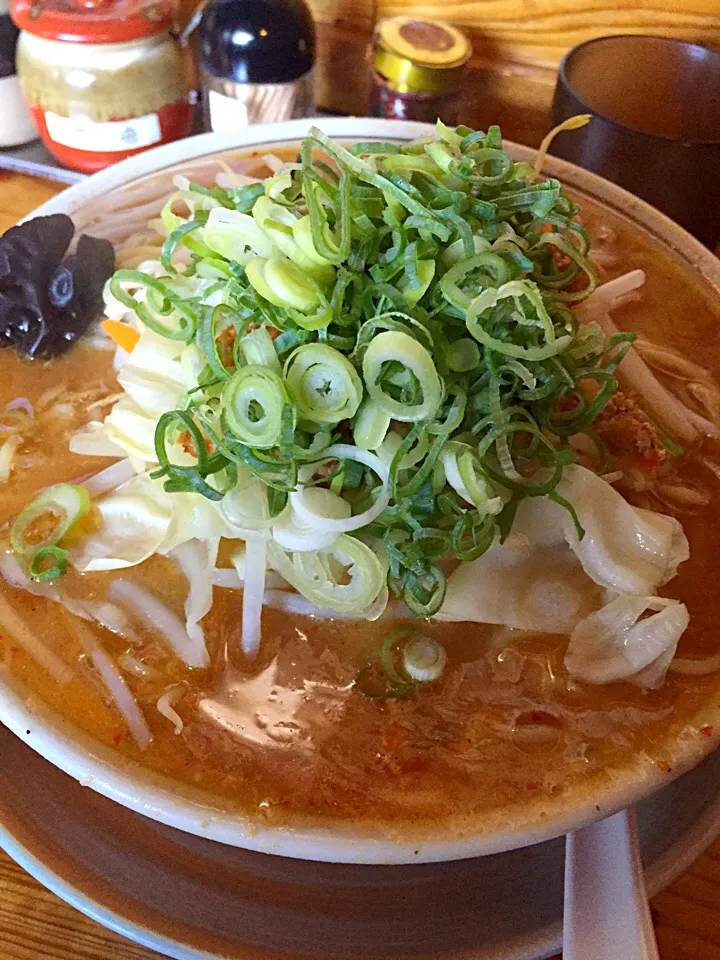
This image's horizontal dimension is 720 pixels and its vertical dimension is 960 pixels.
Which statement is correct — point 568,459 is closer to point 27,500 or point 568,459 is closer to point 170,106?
point 27,500

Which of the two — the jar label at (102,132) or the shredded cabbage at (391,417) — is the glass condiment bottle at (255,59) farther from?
the shredded cabbage at (391,417)

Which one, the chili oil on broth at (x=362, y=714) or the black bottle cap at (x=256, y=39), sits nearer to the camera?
the chili oil on broth at (x=362, y=714)

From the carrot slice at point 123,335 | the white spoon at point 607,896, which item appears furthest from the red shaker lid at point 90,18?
Result: the white spoon at point 607,896

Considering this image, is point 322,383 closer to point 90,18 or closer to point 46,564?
point 46,564

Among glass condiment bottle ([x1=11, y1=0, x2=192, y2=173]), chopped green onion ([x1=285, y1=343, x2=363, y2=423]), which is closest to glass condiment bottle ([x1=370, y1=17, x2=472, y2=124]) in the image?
glass condiment bottle ([x1=11, y1=0, x2=192, y2=173])

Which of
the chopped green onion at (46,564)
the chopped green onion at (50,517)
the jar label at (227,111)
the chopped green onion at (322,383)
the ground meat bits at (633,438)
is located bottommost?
the chopped green onion at (46,564)

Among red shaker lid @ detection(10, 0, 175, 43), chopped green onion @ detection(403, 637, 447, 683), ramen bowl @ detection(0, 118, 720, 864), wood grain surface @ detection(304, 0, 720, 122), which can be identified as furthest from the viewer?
wood grain surface @ detection(304, 0, 720, 122)

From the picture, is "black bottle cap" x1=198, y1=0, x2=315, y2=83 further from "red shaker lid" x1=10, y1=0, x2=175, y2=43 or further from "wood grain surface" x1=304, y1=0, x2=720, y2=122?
"wood grain surface" x1=304, y1=0, x2=720, y2=122
